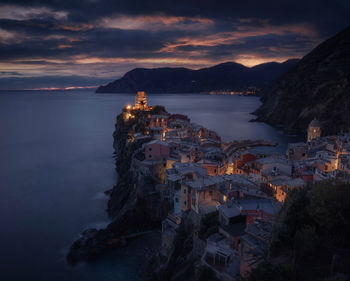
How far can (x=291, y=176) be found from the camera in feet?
76.1

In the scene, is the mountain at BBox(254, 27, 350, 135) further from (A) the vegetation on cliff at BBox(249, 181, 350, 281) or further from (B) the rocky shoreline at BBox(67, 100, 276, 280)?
(A) the vegetation on cliff at BBox(249, 181, 350, 281)

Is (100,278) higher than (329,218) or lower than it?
lower

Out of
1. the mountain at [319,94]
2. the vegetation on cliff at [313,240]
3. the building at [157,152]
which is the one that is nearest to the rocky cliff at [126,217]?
the building at [157,152]

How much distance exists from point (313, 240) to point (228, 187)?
9.05 m

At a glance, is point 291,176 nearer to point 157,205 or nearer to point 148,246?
point 157,205

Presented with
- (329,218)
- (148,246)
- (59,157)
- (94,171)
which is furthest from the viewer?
(59,157)

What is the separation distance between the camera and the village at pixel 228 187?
1129 centimetres

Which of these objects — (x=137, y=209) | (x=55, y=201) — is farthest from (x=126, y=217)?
(x=55, y=201)

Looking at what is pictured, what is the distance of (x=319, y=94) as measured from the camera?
62219mm

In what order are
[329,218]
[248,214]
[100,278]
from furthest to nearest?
[100,278] < [248,214] < [329,218]

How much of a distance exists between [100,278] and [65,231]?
24.6 feet

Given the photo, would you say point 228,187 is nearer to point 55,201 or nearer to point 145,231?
point 145,231

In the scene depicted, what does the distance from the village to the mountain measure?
19.2 meters

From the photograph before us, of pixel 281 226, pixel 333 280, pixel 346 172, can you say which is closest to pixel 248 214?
pixel 281 226
